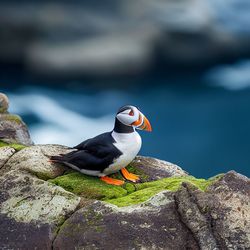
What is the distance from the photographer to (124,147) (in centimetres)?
1091

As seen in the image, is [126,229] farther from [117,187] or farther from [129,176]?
[129,176]

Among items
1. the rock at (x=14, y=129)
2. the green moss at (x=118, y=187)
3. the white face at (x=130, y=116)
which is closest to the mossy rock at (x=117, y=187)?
the green moss at (x=118, y=187)

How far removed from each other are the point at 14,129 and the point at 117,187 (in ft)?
17.3

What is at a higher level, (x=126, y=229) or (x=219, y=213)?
(x=219, y=213)

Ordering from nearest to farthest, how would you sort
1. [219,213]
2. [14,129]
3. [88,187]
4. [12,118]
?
[219,213]
[88,187]
[14,129]
[12,118]

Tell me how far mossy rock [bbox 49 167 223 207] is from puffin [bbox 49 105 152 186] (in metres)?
0.16

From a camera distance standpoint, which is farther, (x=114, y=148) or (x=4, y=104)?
(x=4, y=104)

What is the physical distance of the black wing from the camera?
35.6ft

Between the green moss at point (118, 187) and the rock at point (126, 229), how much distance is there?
40 cm

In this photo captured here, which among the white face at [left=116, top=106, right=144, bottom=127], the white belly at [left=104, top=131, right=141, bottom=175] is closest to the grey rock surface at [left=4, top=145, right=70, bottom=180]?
the white belly at [left=104, top=131, right=141, bottom=175]

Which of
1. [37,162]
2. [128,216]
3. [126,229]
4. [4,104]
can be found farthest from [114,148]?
[4,104]

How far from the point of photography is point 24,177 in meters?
10.3

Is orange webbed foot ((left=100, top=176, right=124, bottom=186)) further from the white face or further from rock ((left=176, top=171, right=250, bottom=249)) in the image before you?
rock ((left=176, top=171, right=250, bottom=249))

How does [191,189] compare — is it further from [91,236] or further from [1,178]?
[1,178]
